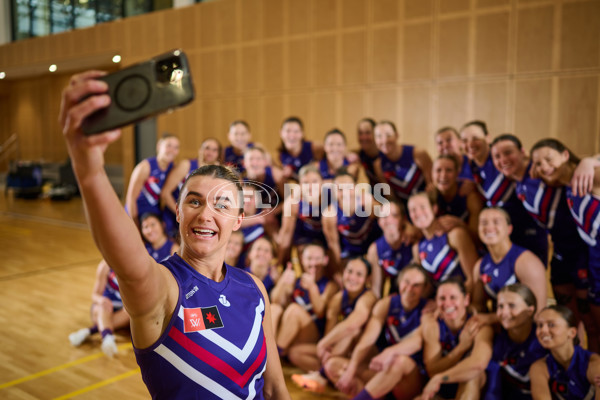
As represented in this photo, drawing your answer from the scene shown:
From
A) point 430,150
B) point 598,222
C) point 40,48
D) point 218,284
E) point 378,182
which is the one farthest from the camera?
point 40,48

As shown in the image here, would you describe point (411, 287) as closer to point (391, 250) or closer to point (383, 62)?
point (391, 250)

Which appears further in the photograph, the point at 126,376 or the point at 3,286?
the point at 3,286

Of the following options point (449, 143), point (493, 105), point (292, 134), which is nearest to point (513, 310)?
point (449, 143)

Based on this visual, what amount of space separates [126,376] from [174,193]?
8.28 ft

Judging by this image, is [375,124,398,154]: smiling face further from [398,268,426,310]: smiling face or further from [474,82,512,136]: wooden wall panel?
[474,82,512,136]: wooden wall panel

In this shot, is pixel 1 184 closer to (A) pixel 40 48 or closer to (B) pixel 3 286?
(A) pixel 40 48

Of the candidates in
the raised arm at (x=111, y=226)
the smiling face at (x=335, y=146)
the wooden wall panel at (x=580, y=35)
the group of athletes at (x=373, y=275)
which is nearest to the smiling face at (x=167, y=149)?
the group of athletes at (x=373, y=275)

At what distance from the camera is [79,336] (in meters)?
4.97

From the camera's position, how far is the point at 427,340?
3744 millimetres

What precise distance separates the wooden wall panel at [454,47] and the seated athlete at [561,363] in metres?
5.69

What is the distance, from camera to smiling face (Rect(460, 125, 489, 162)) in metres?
4.73

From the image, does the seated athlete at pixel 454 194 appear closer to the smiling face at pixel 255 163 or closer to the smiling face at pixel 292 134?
the smiling face at pixel 255 163

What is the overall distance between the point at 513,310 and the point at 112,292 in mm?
4016

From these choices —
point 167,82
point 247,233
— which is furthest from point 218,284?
point 247,233
